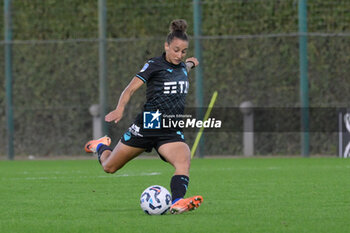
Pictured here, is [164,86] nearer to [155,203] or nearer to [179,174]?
[179,174]

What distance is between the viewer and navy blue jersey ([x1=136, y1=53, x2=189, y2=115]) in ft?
30.1

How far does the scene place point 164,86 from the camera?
919cm

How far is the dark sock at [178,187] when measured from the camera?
876 centimetres

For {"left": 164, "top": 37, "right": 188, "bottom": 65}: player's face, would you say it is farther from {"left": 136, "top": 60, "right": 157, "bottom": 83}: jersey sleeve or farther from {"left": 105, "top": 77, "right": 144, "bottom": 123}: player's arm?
{"left": 105, "top": 77, "right": 144, "bottom": 123}: player's arm

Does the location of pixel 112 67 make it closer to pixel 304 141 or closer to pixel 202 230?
pixel 304 141

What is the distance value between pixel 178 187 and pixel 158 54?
1122 cm

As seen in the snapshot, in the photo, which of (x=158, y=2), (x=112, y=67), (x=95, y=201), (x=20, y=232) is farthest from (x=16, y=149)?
(x=20, y=232)

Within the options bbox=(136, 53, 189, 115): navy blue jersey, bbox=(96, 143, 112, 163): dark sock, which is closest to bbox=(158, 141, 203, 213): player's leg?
bbox=(136, 53, 189, 115): navy blue jersey

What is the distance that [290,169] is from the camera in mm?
15219

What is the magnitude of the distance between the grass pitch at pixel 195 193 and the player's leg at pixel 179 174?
0.37ft

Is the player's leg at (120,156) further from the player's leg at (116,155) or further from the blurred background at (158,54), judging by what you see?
the blurred background at (158,54)

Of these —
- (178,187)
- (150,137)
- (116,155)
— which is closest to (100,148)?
(116,155)

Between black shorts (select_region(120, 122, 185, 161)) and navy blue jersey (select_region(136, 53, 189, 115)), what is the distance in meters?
0.21

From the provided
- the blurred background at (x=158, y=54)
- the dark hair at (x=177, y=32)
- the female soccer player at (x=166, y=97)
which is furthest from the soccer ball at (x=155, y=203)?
the blurred background at (x=158, y=54)
